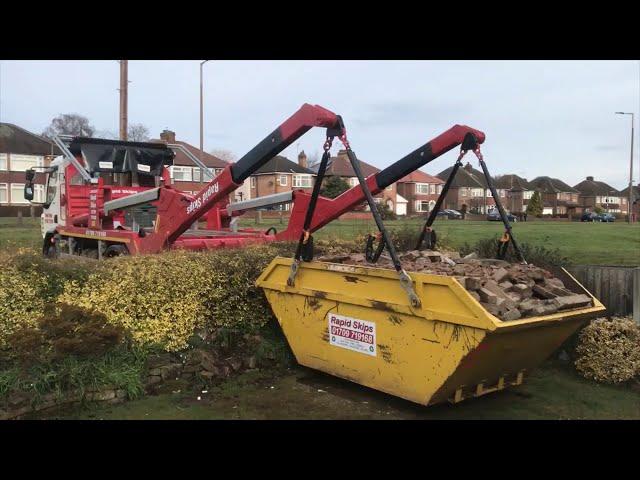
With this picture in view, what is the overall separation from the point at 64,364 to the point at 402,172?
4.00 metres

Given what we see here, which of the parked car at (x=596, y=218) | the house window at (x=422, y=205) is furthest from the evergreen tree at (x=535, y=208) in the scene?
the house window at (x=422, y=205)

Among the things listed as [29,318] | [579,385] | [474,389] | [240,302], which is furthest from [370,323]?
[29,318]

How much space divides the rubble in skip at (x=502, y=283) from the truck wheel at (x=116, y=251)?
14.5 ft

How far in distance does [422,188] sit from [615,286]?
271 feet

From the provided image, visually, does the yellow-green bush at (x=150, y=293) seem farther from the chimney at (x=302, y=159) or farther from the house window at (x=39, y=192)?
the chimney at (x=302, y=159)

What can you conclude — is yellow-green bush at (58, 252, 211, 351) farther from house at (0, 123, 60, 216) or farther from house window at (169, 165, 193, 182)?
house at (0, 123, 60, 216)

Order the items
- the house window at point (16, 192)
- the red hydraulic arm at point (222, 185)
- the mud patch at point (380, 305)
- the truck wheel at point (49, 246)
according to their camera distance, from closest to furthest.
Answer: the mud patch at point (380, 305), the red hydraulic arm at point (222, 185), the truck wheel at point (49, 246), the house window at point (16, 192)

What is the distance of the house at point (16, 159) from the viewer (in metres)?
54.3

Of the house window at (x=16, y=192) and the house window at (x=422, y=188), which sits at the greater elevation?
the house window at (x=422, y=188)

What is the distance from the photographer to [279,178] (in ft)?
223

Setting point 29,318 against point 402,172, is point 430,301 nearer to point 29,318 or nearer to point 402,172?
point 402,172

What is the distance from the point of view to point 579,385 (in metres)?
6.22

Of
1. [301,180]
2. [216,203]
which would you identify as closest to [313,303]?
[216,203]

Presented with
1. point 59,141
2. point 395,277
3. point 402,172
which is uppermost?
point 59,141
